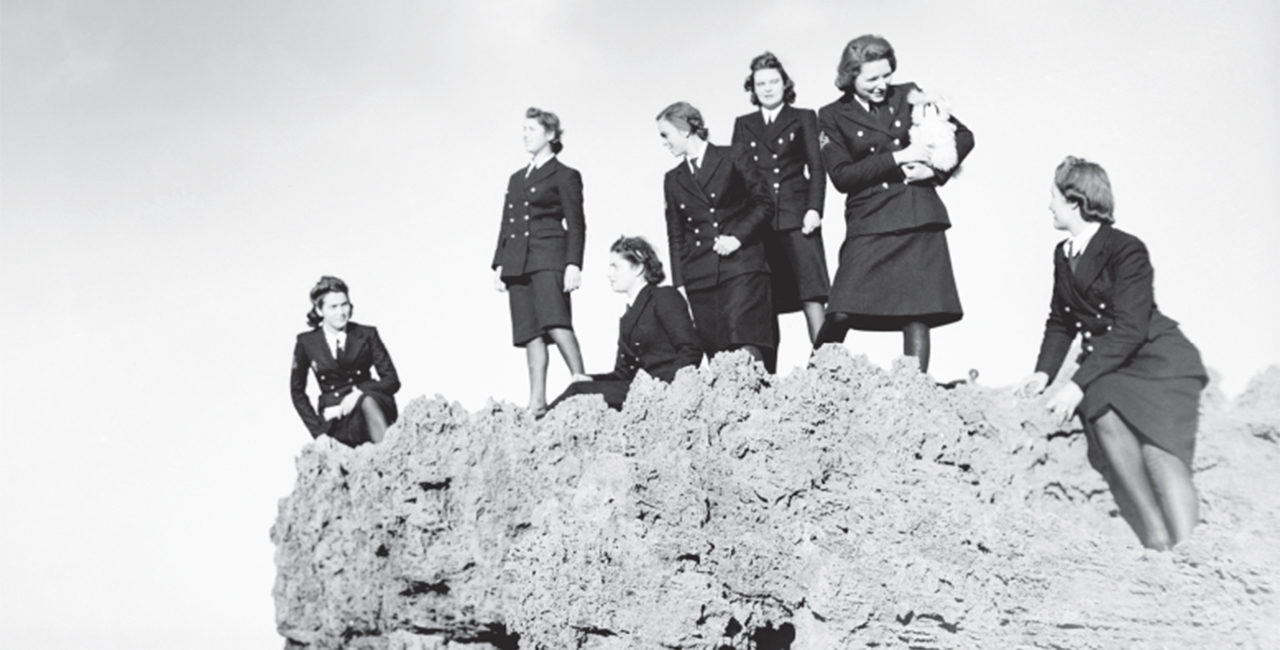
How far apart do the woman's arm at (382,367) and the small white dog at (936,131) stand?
Answer: 12.4ft

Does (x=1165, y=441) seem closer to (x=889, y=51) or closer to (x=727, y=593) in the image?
(x=727, y=593)

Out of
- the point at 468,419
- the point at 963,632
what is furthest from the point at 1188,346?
the point at 468,419

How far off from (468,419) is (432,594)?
869 millimetres

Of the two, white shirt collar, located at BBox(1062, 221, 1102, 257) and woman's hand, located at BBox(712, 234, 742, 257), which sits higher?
woman's hand, located at BBox(712, 234, 742, 257)

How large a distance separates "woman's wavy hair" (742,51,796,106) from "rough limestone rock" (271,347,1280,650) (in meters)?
2.58

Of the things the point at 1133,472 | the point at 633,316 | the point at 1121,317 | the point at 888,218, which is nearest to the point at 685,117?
the point at 633,316

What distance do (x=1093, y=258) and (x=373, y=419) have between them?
15.1ft

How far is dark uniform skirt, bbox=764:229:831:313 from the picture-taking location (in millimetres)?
7527

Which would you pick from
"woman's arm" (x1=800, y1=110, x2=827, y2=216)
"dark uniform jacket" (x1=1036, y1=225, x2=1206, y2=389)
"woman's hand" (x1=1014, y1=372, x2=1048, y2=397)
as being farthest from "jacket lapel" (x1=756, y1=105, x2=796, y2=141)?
"woman's hand" (x1=1014, y1=372, x2=1048, y2=397)

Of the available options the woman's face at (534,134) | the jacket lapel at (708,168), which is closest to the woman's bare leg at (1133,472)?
the jacket lapel at (708,168)

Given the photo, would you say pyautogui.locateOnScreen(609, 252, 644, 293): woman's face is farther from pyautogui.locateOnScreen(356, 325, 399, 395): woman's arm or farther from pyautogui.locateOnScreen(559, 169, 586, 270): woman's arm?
pyautogui.locateOnScreen(356, 325, 399, 395): woman's arm

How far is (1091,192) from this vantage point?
5523 mm

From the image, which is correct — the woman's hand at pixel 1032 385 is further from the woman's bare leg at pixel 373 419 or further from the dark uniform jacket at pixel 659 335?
the woman's bare leg at pixel 373 419

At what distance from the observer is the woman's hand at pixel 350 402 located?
8.16 m
